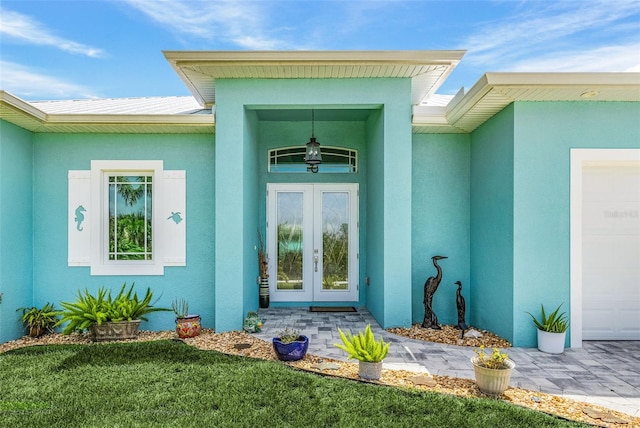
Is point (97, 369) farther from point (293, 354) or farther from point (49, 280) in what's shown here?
point (49, 280)

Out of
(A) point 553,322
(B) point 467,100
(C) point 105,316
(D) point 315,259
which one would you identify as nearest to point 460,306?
(A) point 553,322

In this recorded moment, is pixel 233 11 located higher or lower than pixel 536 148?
higher

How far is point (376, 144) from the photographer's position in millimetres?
6441

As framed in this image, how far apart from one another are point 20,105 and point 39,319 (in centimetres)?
334

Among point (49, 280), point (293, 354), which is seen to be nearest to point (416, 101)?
point (293, 354)

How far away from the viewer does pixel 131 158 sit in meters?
6.14

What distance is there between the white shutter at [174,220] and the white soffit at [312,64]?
5.92 feet

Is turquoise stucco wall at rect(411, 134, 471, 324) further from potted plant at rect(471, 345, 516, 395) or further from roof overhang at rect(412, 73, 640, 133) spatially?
potted plant at rect(471, 345, 516, 395)

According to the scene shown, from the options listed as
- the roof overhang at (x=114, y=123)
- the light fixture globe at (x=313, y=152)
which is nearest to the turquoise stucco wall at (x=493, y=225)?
the light fixture globe at (x=313, y=152)

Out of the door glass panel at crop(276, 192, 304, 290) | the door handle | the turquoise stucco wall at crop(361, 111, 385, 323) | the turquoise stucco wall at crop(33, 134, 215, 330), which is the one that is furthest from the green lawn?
the door handle

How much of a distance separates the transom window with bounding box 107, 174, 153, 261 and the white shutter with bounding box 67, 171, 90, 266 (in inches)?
12.8

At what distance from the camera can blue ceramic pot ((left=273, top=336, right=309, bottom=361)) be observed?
4.40 m

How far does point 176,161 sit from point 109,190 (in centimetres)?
131

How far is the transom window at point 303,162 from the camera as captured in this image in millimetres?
7660
